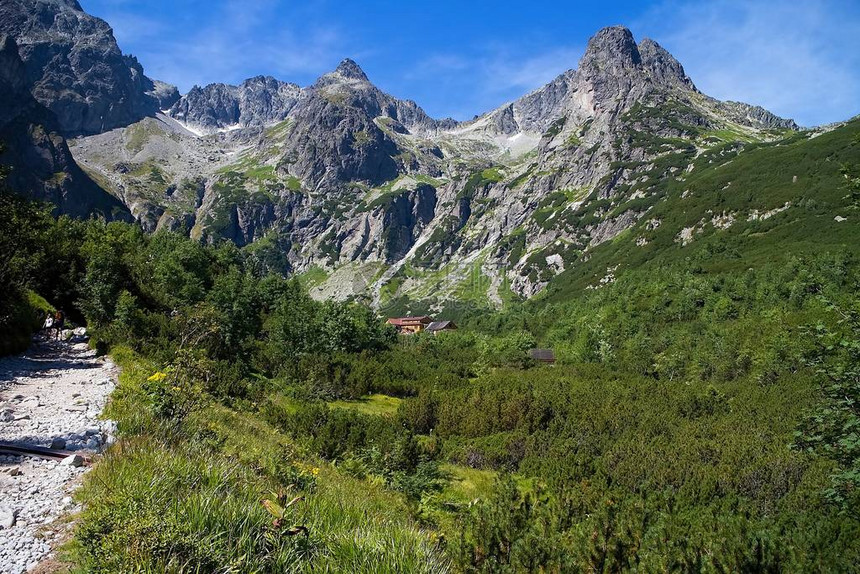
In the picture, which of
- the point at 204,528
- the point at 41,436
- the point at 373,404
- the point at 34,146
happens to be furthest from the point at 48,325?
the point at 34,146

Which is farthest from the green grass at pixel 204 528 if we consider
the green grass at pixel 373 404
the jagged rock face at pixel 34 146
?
the jagged rock face at pixel 34 146

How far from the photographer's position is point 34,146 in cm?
16850

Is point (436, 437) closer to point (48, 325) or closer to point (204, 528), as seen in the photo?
point (48, 325)

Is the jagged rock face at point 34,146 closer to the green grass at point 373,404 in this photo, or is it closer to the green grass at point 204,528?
the green grass at point 373,404

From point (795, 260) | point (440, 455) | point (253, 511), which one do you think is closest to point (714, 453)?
point (440, 455)

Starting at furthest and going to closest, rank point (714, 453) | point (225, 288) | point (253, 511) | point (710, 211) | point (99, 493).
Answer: point (710, 211) < point (225, 288) < point (714, 453) < point (99, 493) < point (253, 511)

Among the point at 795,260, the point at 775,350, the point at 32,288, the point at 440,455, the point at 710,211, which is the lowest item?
the point at 440,455

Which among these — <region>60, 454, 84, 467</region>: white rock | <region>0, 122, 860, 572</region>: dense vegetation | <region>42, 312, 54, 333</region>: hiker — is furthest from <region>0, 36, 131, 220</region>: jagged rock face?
<region>60, 454, 84, 467</region>: white rock

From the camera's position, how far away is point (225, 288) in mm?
51062

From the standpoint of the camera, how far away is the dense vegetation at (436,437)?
5.35 meters

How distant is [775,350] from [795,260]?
35.2 meters

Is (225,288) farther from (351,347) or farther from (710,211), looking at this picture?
(710,211)

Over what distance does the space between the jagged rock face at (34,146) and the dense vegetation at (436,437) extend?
450 ft

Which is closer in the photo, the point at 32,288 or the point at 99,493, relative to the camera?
the point at 99,493
